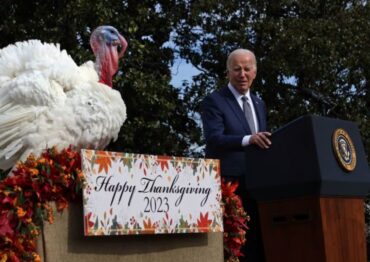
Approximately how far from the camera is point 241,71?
3467 millimetres

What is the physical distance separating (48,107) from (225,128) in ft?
2.97

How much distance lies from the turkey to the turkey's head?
1.04 ft

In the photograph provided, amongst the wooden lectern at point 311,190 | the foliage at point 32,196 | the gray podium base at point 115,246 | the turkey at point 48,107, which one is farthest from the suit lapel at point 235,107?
the foliage at point 32,196

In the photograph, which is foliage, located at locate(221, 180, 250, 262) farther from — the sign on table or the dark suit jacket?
the dark suit jacket

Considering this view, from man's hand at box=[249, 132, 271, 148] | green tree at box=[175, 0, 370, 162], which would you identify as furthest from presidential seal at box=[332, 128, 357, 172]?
green tree at box=[175, 0, 370, 162]

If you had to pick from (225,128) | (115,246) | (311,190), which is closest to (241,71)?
(225,128)

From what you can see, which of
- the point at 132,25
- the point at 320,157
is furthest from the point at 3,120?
the point at 132,25

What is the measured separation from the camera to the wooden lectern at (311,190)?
2758 millimetres

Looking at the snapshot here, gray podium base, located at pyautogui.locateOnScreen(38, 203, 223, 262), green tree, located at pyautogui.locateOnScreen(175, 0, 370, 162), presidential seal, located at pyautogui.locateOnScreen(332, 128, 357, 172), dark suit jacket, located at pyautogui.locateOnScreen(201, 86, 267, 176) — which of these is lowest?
gray podium base, located at pyautogui.locateOnScreen(38, 203, 223, 262)

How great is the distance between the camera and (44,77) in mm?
3168

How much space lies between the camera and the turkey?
3.04m

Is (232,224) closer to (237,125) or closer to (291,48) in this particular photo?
(237,125)

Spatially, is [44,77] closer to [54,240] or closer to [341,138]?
[54,240]

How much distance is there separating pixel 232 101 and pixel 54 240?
149cm
